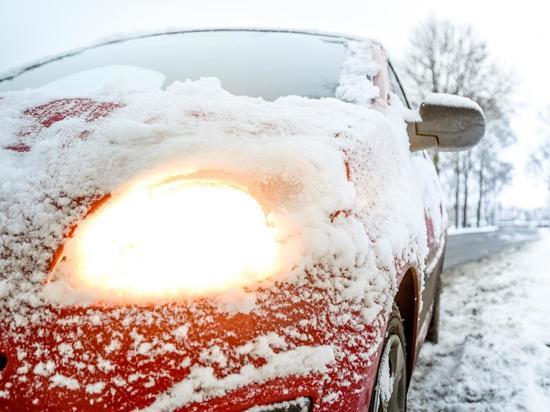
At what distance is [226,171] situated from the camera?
110 cm

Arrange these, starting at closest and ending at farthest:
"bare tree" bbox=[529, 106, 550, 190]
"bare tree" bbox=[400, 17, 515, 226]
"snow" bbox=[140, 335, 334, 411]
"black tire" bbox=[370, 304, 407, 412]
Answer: "snow" bbox=[140, 335, 334, 411]
"black tire" bbox=[370, 304, 407, 412]
"bare tree" bbox=[400, 17, 515, 226]
"bare tree" bbox=[529, 106, 550, 190]

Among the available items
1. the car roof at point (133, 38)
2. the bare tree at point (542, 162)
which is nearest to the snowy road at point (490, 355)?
the car roof at point (133, 38)

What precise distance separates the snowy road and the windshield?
1.81 meters

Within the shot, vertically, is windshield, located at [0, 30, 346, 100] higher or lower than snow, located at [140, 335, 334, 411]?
higher

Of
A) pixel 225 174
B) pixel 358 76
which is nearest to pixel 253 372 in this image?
pixel 225 174

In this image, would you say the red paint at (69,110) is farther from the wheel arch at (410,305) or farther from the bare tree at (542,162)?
the bare tree at (542,162)

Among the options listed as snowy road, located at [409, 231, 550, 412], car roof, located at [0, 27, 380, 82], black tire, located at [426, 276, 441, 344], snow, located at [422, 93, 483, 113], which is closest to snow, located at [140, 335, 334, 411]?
snow, located at [422, 93, 483, 113]

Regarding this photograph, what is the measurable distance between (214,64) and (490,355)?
2532 mm

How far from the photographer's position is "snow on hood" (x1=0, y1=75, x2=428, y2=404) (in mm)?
955

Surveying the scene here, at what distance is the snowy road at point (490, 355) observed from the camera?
100.0 inches

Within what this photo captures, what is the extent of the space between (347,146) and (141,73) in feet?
4.79

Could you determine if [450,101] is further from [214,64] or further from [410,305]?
[214,64]

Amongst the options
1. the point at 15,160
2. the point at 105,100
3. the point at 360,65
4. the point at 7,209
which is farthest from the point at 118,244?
the point at 360,65

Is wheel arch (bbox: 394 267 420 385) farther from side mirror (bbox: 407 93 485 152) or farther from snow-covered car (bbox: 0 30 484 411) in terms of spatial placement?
side mirror (bbox: 407 93 485 152)
